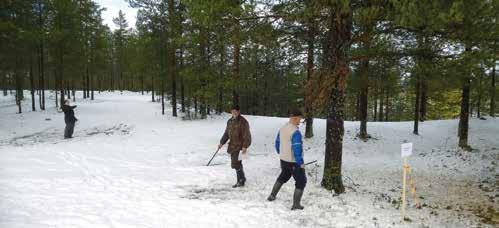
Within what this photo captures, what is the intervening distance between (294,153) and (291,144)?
20cm

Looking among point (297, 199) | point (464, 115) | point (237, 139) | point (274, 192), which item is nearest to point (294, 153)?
point (297, 199)

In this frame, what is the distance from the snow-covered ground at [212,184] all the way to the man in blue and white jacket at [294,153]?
0.51 metres

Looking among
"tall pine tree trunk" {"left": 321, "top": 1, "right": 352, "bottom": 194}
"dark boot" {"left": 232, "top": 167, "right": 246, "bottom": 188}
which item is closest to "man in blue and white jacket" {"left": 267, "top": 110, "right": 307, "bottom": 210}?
"tall pine tree trunk" {"left": 321, "top": 1, "right": 352, "bottom": 194}

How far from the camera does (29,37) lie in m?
23.2

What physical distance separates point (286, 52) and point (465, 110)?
9.42 metres

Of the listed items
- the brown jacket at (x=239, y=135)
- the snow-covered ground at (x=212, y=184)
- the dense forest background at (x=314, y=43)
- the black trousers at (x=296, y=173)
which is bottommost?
the snow-covered ground at (x=212, y=184)

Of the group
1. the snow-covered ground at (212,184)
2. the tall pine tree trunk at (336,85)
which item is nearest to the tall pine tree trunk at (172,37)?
the snow-covered ground at (212,184)

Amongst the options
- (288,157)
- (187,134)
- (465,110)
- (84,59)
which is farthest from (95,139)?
(84,59)

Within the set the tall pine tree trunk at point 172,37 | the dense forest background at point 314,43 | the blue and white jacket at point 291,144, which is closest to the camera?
the blue and white jacket at point 291,144

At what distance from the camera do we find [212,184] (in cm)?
941

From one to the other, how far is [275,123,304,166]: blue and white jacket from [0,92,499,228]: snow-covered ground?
3.60 feet

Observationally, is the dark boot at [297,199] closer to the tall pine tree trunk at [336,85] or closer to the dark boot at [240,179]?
the tall pine tree trunk at [336,85]

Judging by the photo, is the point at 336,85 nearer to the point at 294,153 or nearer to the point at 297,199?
the point at 294,153

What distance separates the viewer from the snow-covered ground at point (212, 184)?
672 cm
